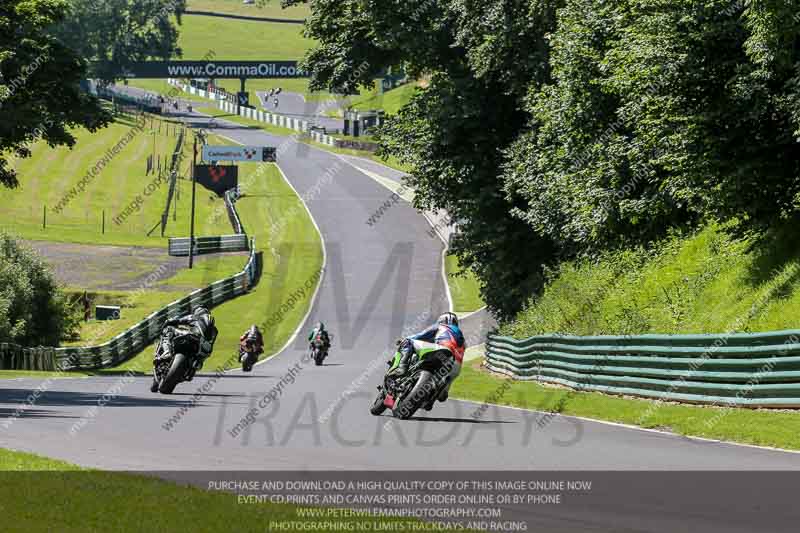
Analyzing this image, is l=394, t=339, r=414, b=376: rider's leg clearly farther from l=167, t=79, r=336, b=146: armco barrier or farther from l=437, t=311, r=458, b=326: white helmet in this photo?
l=167, t=79, r=336, b=146: armco barrier

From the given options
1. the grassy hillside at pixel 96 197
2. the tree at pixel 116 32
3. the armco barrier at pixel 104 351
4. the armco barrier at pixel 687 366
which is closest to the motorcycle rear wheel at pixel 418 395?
the armco barrier at pixel 687 366

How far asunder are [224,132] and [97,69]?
26385 millimetres

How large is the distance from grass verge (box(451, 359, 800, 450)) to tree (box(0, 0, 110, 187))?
13.3 meters

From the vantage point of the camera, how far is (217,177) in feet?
310

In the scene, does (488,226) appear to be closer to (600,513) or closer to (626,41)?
(626,41)

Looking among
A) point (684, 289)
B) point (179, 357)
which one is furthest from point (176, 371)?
point (684, 289)

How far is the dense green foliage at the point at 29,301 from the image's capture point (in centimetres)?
4131

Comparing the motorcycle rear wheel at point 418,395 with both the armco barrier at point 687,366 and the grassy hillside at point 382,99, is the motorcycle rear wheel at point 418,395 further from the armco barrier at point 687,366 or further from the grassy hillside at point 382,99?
the grassy hillside at point 382,99

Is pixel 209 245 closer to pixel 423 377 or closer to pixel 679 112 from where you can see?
pixel 679 112

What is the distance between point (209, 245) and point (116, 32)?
8708 centimetres

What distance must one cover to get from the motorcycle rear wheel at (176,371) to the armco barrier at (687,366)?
755cm

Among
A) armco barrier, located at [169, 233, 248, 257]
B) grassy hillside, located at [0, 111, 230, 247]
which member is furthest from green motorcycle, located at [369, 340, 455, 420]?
grassy hillside, located at [0, 111, 230, 247]

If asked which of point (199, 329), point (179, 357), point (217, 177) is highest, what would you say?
point (199, 329)

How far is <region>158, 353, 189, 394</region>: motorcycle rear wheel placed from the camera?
2081cm
